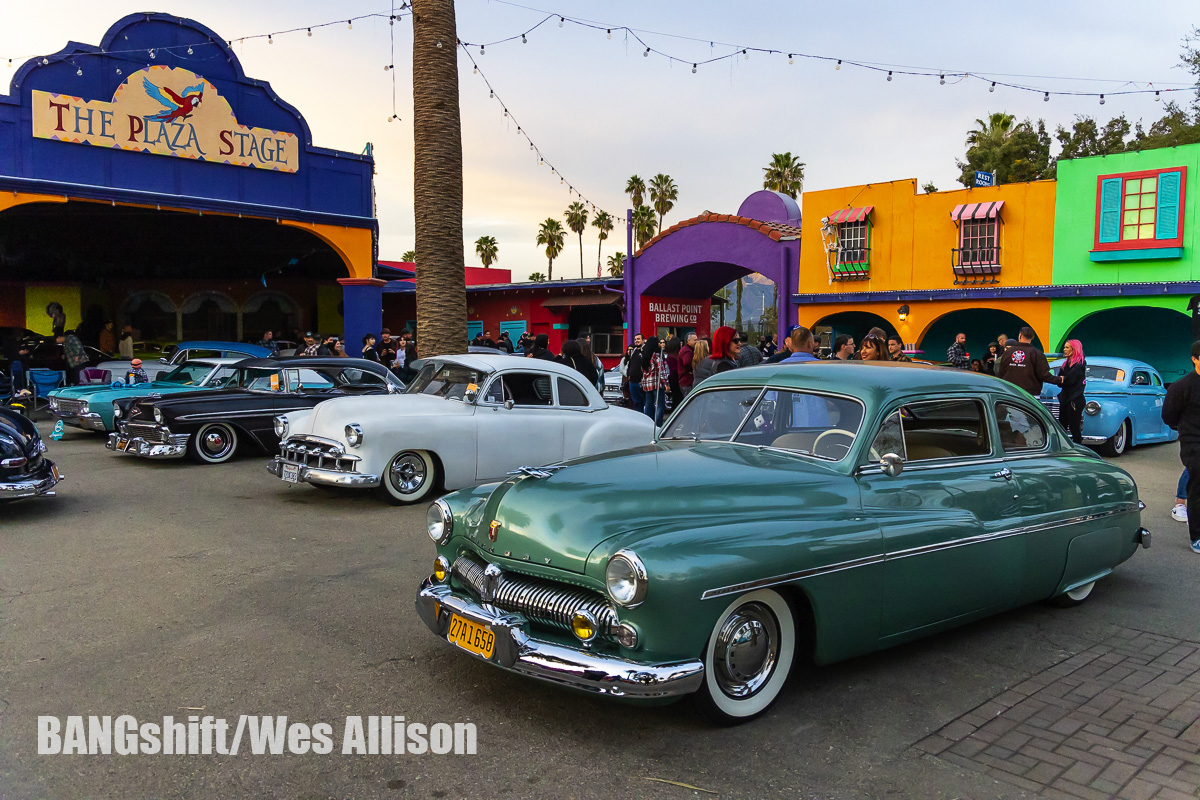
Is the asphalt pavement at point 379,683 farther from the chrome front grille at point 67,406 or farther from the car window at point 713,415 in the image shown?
the chrome front grille at point 67,406

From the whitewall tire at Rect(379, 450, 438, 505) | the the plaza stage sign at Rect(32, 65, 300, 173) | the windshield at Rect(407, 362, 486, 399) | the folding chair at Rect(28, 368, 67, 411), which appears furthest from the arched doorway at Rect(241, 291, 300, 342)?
the whitewall tire at Rect(379, 450, 438, 505)

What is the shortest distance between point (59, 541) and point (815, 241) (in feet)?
66.0

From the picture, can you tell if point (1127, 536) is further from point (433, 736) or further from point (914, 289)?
point (914, 289)

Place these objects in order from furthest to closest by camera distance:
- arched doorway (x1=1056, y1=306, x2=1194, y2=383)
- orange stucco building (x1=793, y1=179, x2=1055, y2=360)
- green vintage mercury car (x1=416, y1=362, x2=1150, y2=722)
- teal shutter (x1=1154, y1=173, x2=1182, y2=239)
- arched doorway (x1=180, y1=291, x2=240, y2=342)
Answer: arched doorway (x1=180, y1=291, x2=240, y2=342) < arched doorway (x1=1056, y1=306, x2=1194, y2=383) < orange stucco building (x1=793, y1=179, x2=1055, y2=360) < teal shutter (x1=1154, y1=173, x2=1182, y2=239) < green vintage mercury car (x1=416, y1=362, x2=1150, y2=722)

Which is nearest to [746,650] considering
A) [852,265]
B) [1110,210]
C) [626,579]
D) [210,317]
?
[626,579]

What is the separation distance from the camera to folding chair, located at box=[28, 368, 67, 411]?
16.5m

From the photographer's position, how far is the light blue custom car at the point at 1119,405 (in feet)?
39.3

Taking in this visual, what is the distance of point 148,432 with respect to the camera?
10078 mm

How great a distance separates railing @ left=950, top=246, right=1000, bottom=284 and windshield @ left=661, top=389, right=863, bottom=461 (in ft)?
57.4

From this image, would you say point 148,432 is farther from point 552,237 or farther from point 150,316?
point 552,237

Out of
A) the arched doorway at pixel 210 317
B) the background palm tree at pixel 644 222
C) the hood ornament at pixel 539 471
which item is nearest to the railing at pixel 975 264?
the hood ornament at pixel 539 471

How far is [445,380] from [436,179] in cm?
532

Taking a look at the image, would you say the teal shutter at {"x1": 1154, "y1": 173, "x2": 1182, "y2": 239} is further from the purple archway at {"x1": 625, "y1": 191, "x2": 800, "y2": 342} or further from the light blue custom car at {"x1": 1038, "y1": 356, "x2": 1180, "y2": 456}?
the purple archway at {"x1": 625, "y1": 191, "x2": 800, "y2": 342}

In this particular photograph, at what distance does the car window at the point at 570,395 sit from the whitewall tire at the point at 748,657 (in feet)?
17.8
